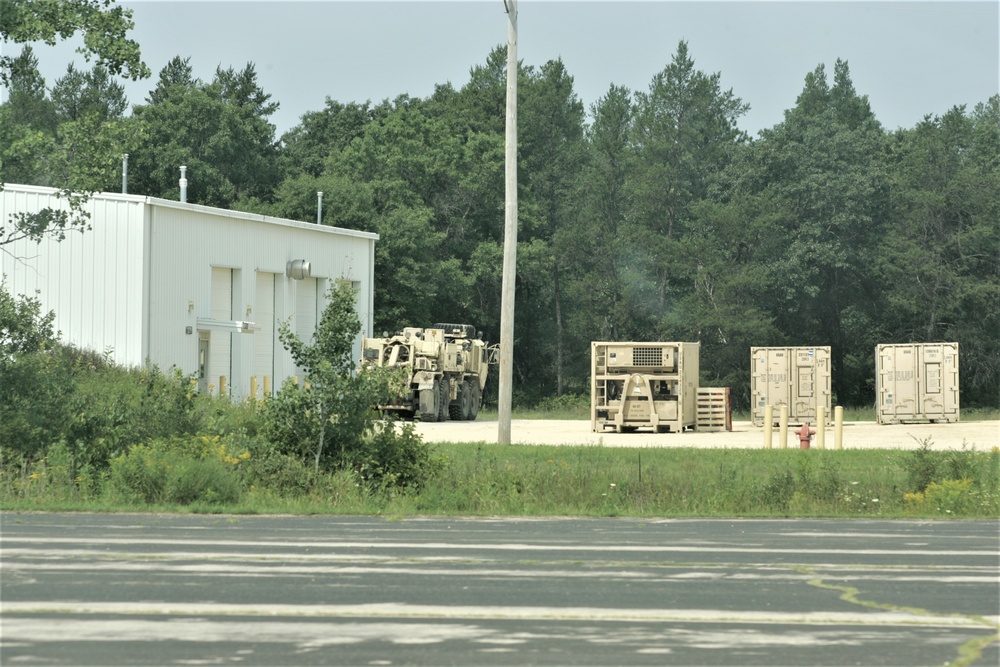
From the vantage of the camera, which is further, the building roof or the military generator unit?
the military generator unit

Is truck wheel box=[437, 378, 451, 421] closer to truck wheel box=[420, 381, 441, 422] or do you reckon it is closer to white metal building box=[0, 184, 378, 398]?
truck wheel box=[420, 381, 441, 422]

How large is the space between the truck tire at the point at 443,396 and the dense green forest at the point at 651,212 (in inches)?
871

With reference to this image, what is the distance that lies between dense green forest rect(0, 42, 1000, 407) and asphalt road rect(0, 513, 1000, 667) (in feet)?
182

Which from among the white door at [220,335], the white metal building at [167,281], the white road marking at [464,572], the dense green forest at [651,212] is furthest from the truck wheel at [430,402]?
the white road marking at [464,572]

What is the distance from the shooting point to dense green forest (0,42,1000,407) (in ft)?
230

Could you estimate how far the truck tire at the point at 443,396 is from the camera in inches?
1823

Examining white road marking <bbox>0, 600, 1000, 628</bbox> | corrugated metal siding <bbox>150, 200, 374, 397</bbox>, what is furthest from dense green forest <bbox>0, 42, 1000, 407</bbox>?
white road marking <bbox>0, 600, 1000, 628</bbox>

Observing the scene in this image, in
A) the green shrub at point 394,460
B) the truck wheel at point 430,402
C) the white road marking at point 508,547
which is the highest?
the truck wheel at point 430,402

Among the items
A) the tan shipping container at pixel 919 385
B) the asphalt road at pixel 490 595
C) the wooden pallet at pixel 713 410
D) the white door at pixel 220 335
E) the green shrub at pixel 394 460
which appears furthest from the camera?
the tan shipping container at pixel 919 385

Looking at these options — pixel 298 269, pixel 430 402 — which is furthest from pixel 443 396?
pixel 298 269

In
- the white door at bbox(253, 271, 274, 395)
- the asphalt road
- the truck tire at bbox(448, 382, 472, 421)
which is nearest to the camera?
the asphalt road

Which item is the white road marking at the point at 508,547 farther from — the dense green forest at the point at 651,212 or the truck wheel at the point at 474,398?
the dense green forest at the point at 651,212

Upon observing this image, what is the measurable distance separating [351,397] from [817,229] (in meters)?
57.2

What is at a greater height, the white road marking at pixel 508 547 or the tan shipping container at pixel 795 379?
the tan shipping container at pixel 795 379
